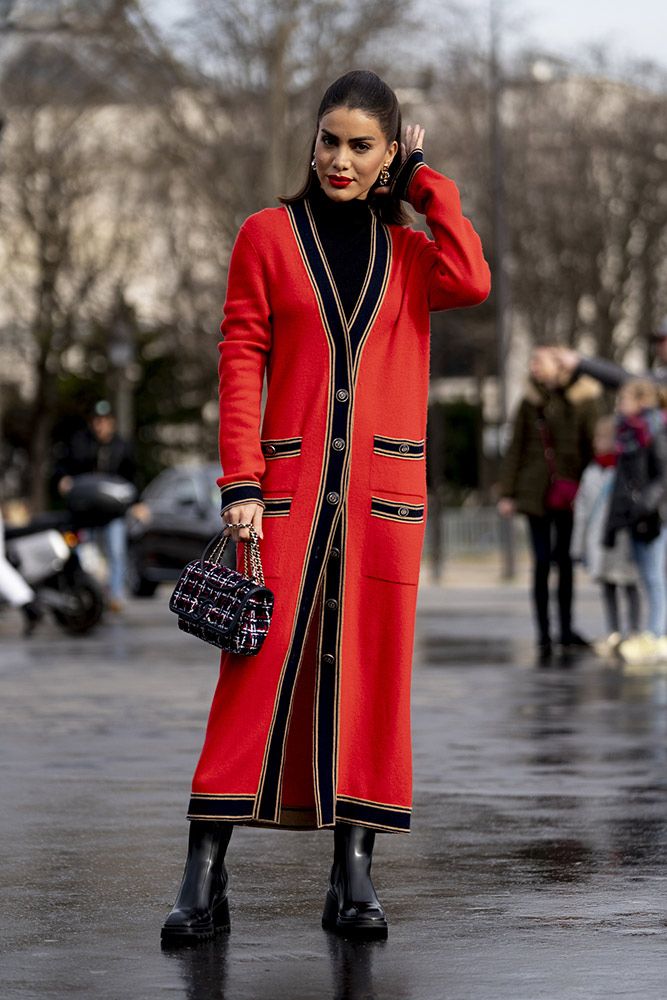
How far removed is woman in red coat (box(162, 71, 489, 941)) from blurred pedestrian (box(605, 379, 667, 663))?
303 inches

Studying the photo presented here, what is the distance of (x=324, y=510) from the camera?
480 cm

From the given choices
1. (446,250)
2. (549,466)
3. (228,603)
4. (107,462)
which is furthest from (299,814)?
(107,462)

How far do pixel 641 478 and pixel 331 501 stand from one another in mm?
7956

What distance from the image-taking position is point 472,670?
12.1 meters

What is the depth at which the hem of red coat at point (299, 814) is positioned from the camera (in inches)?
185

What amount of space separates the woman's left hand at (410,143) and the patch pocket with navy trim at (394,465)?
650 millimetres

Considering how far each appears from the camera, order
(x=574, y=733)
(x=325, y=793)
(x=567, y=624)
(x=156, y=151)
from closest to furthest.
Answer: (x=325, y=793), (x=574, y=733), (x=567, y=624), (x=156, y=151)

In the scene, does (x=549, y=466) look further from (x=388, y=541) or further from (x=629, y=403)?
(x=388, y=541)

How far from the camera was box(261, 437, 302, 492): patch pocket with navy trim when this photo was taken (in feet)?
15.8

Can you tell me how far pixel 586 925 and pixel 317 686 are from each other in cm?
86

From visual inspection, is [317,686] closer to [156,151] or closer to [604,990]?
[604,990]

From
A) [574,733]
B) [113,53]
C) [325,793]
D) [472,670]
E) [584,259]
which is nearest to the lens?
[325,793]

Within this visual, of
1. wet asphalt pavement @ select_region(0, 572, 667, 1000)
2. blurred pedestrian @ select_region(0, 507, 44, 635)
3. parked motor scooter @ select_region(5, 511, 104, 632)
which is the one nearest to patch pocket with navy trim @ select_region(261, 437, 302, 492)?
wet asphalt pavement @ select_region(0, 572, 667, 1000)

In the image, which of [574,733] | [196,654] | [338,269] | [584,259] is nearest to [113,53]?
[584,259]
